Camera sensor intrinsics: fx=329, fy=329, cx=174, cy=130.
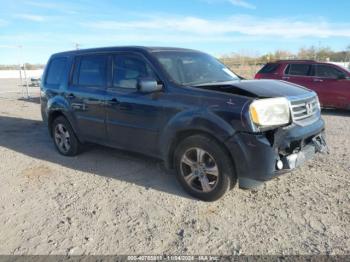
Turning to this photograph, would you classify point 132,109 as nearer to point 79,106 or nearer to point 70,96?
point 79,106

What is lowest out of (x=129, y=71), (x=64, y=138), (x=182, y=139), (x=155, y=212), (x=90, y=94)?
(x=155, y=212)

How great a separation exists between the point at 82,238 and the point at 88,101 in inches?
104

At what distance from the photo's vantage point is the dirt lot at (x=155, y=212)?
10.5 feet

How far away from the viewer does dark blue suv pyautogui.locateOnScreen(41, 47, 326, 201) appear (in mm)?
3629

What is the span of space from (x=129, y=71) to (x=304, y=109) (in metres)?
2.47

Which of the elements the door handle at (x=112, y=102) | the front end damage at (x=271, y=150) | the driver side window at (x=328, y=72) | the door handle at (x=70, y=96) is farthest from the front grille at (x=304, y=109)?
the driver side window at (x=328, y=72)

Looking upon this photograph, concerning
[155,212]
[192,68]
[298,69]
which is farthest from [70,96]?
[298,69]

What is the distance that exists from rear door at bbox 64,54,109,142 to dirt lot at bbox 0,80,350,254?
0.65 m

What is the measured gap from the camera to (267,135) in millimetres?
3600

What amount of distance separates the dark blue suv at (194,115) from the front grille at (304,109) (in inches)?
0.5

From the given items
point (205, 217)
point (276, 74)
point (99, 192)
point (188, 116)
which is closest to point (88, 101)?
point (99, 192)

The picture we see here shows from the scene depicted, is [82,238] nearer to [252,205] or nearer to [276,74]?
[252,205]

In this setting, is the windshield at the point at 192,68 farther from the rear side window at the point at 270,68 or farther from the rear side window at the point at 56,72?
the rear side window at the point at 270,68

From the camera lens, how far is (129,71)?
4.84m
